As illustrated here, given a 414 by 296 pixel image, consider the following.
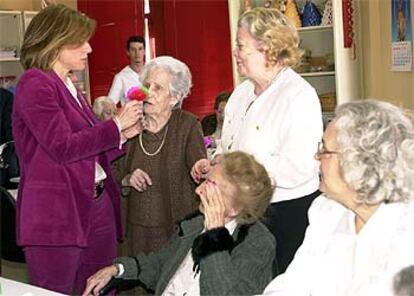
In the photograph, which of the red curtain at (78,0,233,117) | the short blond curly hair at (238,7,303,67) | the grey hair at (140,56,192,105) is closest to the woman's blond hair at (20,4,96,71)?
the grey hair at (140,56,192,105)

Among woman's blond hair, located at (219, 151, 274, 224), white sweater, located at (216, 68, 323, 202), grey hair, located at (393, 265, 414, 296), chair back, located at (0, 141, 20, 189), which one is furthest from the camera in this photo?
chair back, located at (0, 141, 20, 189)

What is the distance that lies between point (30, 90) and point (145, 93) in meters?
0.57

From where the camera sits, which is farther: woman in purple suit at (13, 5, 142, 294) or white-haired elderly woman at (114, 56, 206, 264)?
white-haired elderly woman at (114, 56, 206, 264)

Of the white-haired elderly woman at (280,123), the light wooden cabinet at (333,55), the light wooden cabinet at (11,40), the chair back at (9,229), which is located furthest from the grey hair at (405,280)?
the light wooden cabinet at (11,40)

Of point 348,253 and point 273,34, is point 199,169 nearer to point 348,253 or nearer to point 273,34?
point 273,34

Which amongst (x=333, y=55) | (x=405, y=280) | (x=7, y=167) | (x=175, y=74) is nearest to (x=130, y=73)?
(x=333, y=55)

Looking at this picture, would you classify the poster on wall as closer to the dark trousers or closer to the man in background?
→ the man in background

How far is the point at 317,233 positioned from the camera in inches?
58.7

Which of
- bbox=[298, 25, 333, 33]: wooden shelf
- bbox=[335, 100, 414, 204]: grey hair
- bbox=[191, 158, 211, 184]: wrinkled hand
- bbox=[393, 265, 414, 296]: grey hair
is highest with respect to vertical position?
bbox=[298, 25, 333, 33]: wooden shelf

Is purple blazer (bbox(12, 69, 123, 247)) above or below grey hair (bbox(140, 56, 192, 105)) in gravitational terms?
below

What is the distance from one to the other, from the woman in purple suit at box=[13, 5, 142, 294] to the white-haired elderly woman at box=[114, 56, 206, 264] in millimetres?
317

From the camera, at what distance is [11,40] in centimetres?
564

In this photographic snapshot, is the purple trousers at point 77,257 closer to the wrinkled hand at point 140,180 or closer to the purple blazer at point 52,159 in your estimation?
the purple blazer at point 52,159

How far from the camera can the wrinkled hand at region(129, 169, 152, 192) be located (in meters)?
2.34
